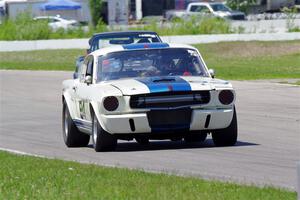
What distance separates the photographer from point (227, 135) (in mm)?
14711

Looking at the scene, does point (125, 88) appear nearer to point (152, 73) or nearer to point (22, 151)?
point (152, 73)

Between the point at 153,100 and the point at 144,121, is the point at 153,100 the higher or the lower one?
the higher one

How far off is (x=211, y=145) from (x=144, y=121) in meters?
1.55

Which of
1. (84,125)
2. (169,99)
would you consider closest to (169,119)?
(169,99)

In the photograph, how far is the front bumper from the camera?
553 inches

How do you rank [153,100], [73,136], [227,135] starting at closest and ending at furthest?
[153,100], [227,135], [73,136]

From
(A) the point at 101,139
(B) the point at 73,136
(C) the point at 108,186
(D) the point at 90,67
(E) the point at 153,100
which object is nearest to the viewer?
(C) the point at 108,186

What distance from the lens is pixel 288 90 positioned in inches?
1051

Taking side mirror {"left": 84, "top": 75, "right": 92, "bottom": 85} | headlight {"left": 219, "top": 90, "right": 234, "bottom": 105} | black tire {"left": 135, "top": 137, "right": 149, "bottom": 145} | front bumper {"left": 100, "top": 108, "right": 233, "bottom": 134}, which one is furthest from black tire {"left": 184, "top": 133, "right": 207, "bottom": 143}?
side mirror {"left": 84, "top": 75, "right": 92, "bottom": 85}

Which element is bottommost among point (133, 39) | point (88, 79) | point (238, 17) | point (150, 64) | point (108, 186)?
point (238, 17)

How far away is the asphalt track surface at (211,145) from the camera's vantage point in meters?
12.2

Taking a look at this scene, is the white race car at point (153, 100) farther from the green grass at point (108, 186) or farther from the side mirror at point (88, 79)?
the green grass at point (108, 186)

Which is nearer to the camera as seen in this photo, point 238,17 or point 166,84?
point 166,84

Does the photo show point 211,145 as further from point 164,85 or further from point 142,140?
point 164,85
